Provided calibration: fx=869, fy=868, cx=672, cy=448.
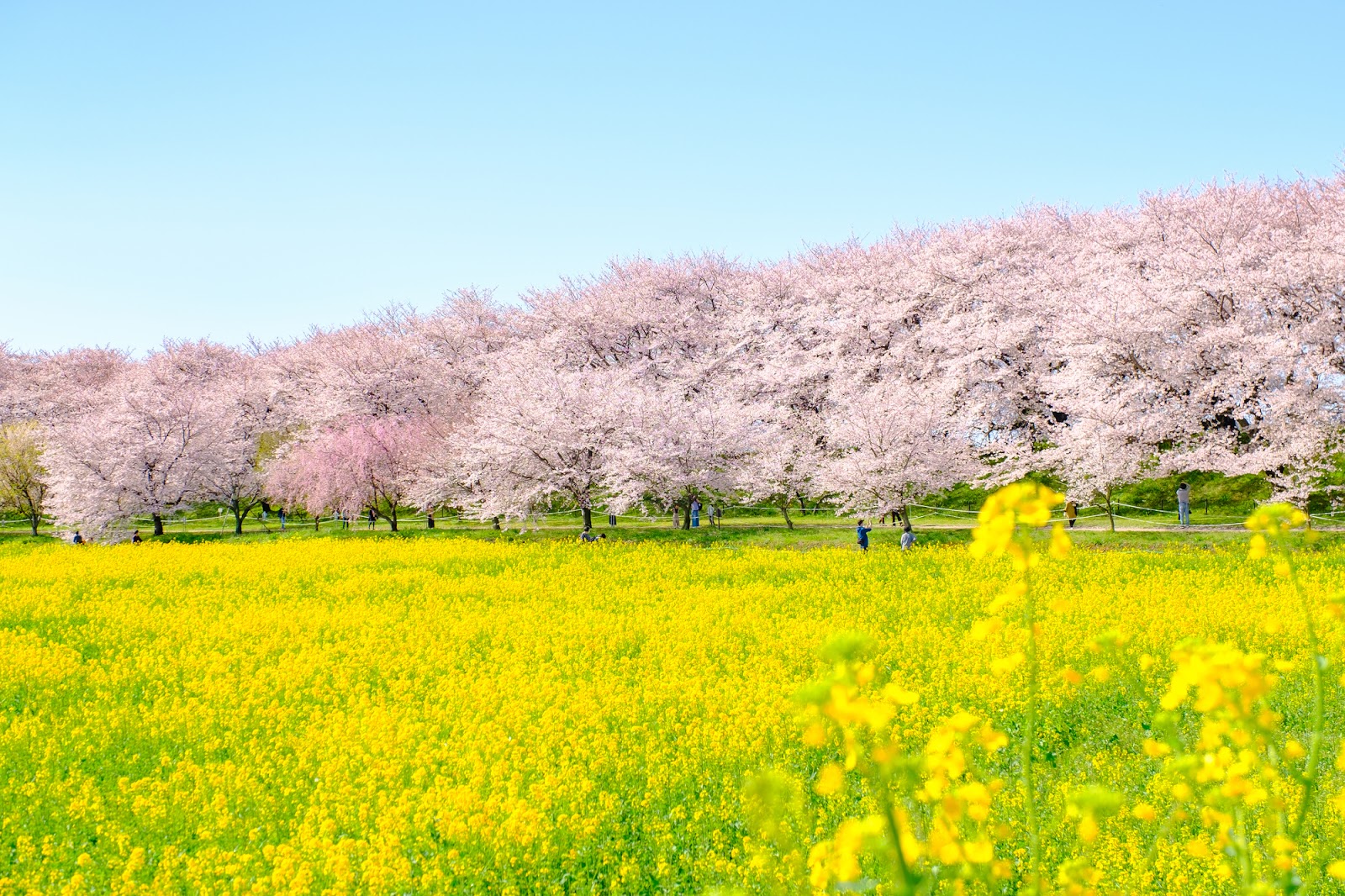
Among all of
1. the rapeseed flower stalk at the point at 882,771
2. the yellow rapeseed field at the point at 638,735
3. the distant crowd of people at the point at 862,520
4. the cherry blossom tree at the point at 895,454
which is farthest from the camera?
the cherry blossom tree at the point at 895,454

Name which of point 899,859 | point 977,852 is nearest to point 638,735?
point 977,852

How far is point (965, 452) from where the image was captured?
32.8 m

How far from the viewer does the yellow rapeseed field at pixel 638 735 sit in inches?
138

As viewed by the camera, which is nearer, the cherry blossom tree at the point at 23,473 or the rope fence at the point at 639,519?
the rope fence at the point at 639,519

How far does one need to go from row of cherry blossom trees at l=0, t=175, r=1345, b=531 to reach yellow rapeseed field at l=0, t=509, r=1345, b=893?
1234cm

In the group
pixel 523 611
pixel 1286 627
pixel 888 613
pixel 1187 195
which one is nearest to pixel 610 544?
pixel 523 611

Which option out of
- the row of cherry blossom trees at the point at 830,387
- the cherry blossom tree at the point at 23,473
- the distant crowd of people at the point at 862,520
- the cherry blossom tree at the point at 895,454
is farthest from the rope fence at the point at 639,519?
the cherry blossom tree at the point at 23,473

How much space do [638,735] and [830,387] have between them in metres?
34.5

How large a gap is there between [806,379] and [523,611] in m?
30.4

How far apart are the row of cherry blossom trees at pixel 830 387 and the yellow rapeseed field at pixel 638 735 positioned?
1234 centimetres

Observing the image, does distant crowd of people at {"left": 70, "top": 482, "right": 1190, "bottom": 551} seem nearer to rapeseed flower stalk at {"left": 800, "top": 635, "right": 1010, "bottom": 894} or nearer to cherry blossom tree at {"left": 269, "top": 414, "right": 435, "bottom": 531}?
cherry blossom tree at {"left": 269, "top": 414, "right": 435, "bottom": 531}

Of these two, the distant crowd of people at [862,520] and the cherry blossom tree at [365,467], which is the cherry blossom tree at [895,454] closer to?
the distant crowd of people at [862,520]

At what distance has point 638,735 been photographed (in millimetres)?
9188

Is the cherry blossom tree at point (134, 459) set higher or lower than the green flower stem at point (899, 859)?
higher
